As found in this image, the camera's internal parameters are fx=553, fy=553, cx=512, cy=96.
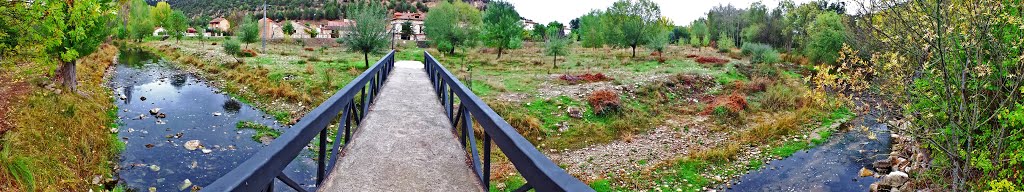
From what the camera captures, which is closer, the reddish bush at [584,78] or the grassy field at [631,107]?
the grassy field at [631,107]

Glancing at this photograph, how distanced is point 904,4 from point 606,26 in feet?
137

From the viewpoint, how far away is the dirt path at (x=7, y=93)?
12.5m

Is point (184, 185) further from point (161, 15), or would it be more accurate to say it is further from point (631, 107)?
point (161, 15)

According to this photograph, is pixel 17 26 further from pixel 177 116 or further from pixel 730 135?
pixel 730 135

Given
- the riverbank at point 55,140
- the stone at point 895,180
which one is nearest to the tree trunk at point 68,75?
the riverbank at point 55,140

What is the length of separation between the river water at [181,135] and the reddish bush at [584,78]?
13865mm

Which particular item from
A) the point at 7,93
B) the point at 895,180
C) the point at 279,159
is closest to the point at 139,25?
the point at 7,93

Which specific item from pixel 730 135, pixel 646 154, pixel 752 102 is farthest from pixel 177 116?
pixel 752 102

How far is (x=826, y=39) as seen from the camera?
3597cm

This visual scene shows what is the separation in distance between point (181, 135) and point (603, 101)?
14120mm

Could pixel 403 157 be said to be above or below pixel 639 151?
above

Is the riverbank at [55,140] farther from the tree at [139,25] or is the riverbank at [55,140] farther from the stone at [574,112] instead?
the tree at [139,25]

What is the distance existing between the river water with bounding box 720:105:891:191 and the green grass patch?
1281 cm

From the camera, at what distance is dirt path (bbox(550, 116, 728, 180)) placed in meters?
14.8
